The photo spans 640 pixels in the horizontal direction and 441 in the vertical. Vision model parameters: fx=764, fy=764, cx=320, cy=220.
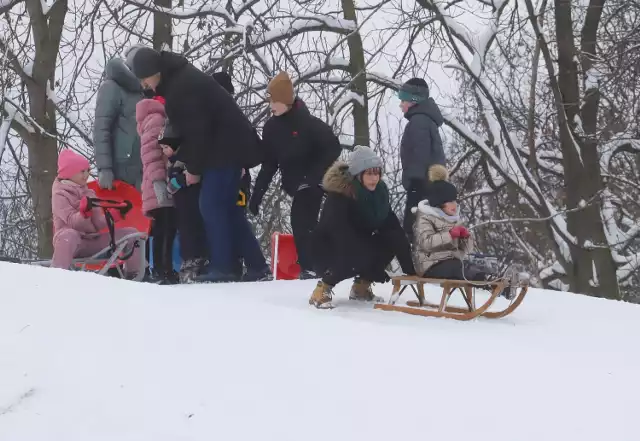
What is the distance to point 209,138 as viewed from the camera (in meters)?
5.82

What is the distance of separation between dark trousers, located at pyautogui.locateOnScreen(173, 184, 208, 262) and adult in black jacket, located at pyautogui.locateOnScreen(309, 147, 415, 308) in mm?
1296

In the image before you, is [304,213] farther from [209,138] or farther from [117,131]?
[117,131]

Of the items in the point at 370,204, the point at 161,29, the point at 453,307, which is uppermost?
the point at 161,29

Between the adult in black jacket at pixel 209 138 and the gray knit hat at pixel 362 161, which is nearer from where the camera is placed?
the gray knit hat at pixel 362 161

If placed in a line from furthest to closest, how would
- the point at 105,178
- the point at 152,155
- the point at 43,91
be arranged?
the point at 43,91
the point at 105,178
the point at 152,155

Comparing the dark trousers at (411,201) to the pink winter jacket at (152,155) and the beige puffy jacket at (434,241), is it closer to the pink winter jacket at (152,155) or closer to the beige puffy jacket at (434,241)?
the beige puffy jacket at (434,241)

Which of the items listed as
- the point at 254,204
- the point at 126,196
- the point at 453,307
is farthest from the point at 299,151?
the point at 126,196

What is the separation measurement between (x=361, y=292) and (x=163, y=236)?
181 centimetres

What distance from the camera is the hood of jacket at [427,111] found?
681 cm

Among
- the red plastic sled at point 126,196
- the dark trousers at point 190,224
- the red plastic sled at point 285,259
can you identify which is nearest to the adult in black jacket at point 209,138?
the dark trousers at point 190,224

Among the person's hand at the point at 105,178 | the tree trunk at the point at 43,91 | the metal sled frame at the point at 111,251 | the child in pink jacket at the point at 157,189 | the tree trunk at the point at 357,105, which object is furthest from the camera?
the tree trunk at the point at 43,91

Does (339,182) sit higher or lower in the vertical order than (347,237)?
higher

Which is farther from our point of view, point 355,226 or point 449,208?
point 449,208

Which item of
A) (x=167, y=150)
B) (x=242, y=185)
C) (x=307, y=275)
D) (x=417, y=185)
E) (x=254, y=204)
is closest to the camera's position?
(x=167, y=150)
